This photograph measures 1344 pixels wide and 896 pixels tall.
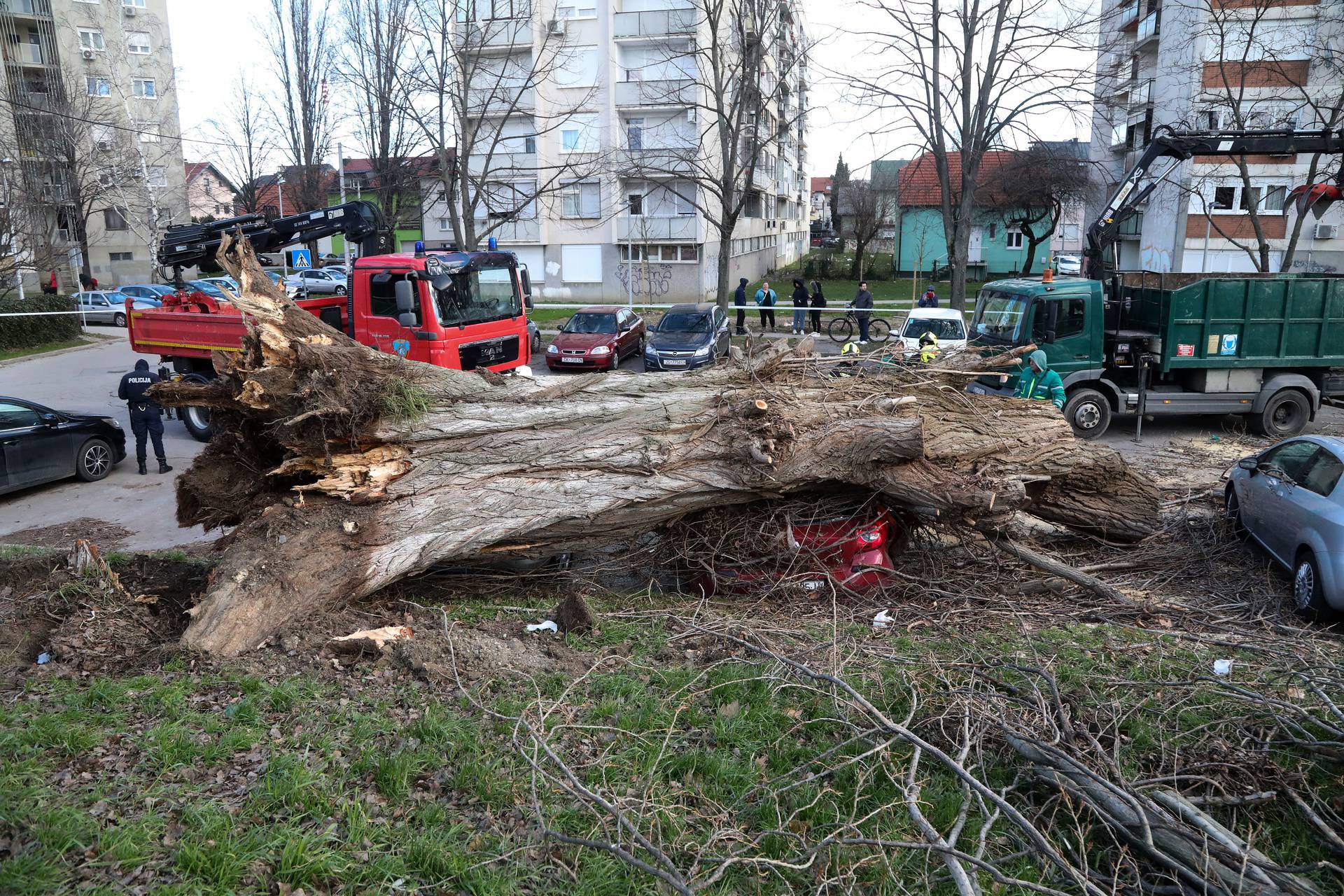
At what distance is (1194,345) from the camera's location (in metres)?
13.9

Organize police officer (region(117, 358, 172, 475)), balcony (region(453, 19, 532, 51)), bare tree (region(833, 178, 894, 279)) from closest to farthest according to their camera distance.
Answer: police officer (region(117, 358, 172, 475)), balcony (region(453, 19, 532, 51)), bare tree (region(833, 178, 894, 279))

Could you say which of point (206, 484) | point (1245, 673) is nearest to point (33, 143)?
point (206, 484)

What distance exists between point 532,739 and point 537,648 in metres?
1.23

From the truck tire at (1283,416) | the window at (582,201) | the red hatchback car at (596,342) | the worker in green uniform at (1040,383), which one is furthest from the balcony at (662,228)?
the worker in green uniform at (1040,383)

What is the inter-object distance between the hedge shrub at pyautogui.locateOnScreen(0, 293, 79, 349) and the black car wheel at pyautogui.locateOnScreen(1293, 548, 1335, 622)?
101 ft

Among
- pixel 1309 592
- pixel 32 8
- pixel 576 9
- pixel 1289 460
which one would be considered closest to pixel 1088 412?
pixel 1289 460

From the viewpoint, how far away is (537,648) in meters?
6.00

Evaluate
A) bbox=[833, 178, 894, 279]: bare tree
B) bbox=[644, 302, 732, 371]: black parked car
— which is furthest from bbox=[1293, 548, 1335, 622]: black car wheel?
bbox=[833, 178, 894, 279]: bare tree

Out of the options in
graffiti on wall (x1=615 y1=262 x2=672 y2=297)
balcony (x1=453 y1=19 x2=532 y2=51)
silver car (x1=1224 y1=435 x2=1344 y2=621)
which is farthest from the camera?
graffiti on wall (x1=615 y1=262 x2=672 y2=297)

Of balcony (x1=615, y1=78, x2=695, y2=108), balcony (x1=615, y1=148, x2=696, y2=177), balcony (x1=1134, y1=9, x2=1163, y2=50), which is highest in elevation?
balcony (x1=1134, y1=9, x2=1163, y2=50)

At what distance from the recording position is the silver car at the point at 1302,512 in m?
6.73

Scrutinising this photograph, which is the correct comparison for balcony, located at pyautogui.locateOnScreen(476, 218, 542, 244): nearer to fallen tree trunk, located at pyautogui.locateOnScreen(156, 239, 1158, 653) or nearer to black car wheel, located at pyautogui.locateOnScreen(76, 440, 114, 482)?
black car wheel, located at pyautogui.locateOnScreen(76, 440, 114, 482)

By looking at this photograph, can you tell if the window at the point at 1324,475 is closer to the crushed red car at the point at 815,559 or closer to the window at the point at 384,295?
the crushed red car at the point at 815,559

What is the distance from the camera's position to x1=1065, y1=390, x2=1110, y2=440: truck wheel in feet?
46.5
